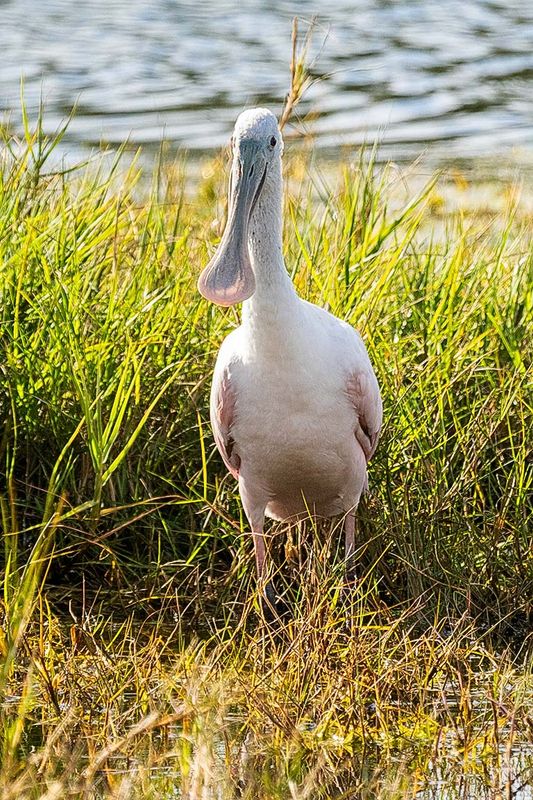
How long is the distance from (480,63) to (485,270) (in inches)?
332

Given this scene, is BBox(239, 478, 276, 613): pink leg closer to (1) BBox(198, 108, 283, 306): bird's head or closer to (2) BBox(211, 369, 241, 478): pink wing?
(2) BBox(211, 369, 241, 478): pink wing

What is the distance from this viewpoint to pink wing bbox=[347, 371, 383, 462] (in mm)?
4320

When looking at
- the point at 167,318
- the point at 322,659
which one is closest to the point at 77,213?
the point at 167,318

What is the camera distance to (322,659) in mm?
3582

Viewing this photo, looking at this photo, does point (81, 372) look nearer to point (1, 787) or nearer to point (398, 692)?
point (398, 692)

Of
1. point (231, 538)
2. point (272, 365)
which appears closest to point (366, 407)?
point (272, 365)

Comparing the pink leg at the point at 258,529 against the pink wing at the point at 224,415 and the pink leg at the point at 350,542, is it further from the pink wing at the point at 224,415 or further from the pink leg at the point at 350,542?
the pink leg at the point at 350,542

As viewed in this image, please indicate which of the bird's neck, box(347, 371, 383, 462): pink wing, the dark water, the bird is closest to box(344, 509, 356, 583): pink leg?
the bird

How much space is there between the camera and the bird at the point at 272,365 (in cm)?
412

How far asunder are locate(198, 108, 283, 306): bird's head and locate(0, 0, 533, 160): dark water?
5455 millimetres

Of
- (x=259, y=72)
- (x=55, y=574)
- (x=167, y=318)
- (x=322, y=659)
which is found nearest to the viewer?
(x=322, y=659)

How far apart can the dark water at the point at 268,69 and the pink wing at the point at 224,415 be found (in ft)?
17.9

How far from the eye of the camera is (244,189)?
13.6ft

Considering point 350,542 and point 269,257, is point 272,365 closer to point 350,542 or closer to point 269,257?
point 269,257
